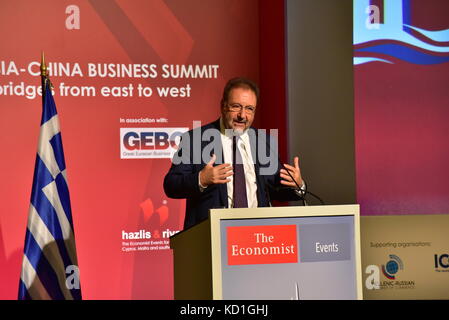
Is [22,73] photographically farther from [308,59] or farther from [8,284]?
[308,59]

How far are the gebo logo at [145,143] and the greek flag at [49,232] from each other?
959mm

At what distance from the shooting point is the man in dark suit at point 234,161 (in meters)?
3.08

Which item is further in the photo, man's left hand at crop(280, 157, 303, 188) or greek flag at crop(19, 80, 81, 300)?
greek flag at crop(19, 80, 81, 300)

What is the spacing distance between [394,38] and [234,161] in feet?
5.10

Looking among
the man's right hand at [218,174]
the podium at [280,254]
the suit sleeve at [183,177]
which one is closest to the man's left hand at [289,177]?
the man's right hand at [218,174]

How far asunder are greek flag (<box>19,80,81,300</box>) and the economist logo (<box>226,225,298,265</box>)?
2091mm

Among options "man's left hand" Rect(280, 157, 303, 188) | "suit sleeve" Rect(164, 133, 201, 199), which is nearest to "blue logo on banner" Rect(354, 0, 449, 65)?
"suit sleeve" Rect(164, 133, 201, 199)

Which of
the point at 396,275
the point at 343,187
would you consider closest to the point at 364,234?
the point at 396,275

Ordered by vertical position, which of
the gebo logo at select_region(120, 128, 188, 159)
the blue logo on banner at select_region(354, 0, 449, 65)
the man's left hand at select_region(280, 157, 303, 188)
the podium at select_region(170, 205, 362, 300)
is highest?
the blue logo on banner at select_region(354, 0, 449, 65)

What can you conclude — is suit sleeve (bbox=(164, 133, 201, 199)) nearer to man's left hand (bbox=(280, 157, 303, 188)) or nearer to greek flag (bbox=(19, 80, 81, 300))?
man's left hand (bbox=(280, 157, 303, 188))

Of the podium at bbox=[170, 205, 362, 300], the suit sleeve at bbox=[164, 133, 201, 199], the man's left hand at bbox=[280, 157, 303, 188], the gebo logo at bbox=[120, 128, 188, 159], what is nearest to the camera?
the podium at bbox=[170, 205, 362, 300]

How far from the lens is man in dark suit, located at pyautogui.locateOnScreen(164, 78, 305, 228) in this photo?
121 inches

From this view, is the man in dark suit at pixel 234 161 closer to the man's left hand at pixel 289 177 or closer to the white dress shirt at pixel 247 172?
the white dress shirt at pixel 247 172

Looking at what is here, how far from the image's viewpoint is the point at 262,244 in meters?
1.98
